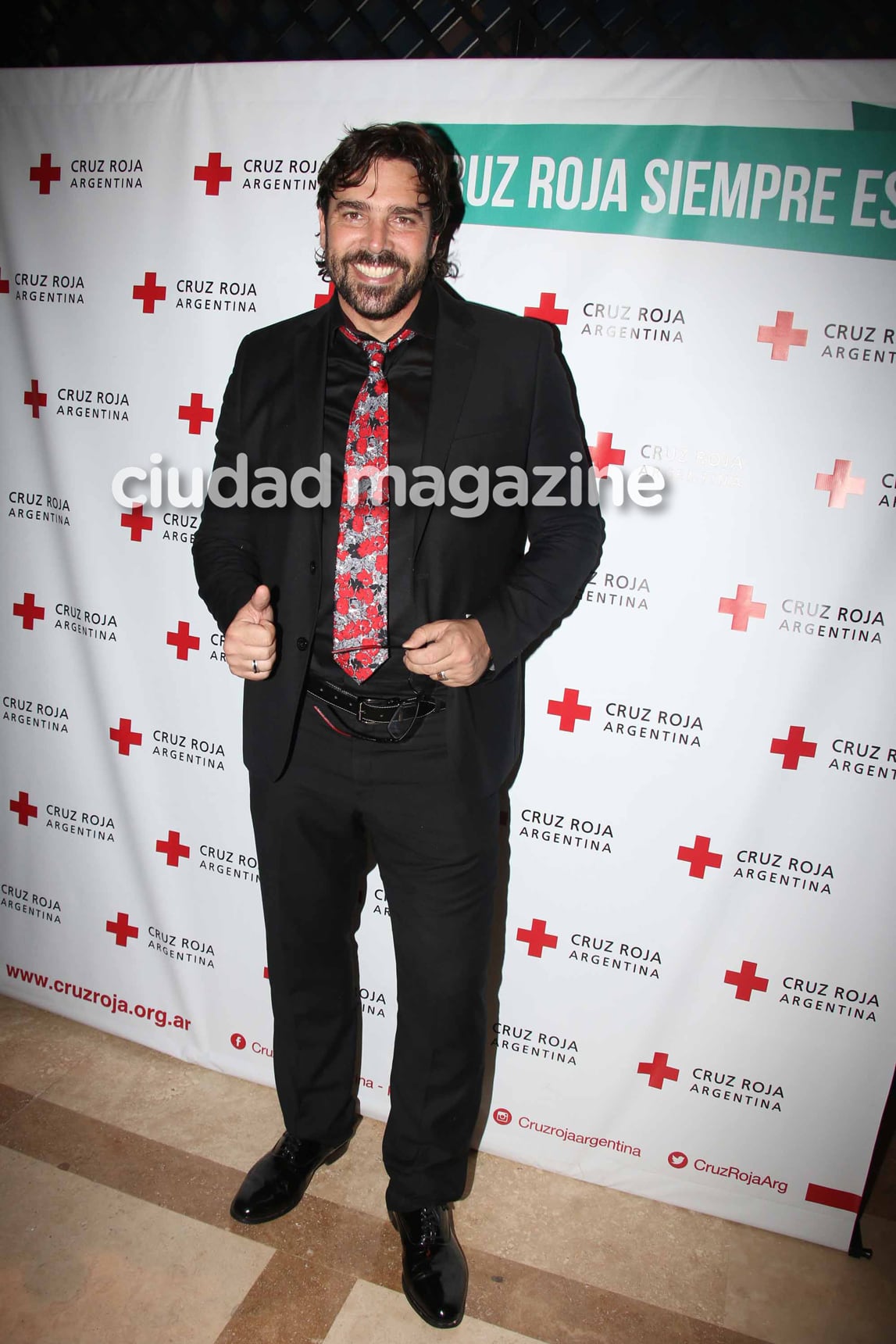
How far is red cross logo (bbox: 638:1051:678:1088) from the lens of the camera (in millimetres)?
1877

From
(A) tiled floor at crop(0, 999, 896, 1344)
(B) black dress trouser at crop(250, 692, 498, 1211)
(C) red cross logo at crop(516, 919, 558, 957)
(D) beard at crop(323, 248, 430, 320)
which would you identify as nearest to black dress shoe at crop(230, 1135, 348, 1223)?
(A) tiled floor at crop(0, 999, 896, 1344)

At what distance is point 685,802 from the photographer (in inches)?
69.0

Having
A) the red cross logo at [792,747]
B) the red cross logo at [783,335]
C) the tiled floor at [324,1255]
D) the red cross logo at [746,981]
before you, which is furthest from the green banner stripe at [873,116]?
the tiled floor at [324,1255]

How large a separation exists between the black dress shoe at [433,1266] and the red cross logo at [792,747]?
3.61 ft

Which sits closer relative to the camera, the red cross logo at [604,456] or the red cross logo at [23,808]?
the red cross logo at [604,456]

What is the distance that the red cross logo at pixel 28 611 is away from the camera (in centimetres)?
212

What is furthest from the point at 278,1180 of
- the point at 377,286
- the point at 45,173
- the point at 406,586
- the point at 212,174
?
the point at 45,173

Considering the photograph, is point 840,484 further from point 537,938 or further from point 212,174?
point 212,174

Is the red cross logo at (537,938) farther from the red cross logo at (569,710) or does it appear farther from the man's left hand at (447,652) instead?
the man's left hand at (447,652)

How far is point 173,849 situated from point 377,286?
55.1 inches

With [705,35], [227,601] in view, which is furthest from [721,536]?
[705,35]

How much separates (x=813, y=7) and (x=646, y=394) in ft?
2.69

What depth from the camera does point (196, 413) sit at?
185 cm

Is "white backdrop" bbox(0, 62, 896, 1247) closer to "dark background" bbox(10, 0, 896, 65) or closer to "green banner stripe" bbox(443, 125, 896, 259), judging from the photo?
"green banner stripe" bbox(443, 125, 896, 259)
